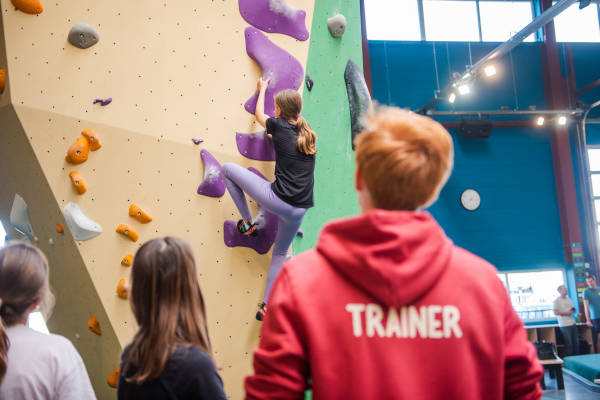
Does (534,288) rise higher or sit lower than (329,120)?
lower

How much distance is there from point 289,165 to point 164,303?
1.57m

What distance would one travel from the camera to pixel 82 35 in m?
2.51

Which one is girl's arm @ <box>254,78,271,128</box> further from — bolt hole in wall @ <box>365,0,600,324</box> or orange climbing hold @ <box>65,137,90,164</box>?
bolt hole in wall @ <box>365,0,600,324</box>

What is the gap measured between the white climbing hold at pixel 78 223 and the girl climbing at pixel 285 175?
2.43 feet

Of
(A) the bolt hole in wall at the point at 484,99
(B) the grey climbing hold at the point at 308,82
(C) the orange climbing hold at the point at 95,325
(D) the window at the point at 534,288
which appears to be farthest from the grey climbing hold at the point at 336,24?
Result: (D) the window at the point at 534,288

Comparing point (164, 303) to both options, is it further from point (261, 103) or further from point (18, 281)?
point (261, 103)

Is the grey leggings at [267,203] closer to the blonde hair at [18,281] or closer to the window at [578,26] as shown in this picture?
the blonde hair at [18,281]

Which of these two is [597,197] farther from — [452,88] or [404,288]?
[404,288]

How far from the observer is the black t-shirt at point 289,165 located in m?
2.70

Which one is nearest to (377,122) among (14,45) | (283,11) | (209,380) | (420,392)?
(420,392)

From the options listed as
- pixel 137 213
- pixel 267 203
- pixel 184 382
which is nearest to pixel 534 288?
pixel 267 203

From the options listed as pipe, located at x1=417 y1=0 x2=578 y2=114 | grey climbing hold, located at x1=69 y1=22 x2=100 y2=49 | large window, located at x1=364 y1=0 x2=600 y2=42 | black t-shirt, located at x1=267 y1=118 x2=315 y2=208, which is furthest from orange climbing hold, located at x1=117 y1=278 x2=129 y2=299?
large window, located at x1=364 y1=0 x2=600 y2=42

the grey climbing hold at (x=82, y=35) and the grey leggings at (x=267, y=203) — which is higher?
the grey climbing hold at (x=82, y=35)

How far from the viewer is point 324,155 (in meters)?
3.50
